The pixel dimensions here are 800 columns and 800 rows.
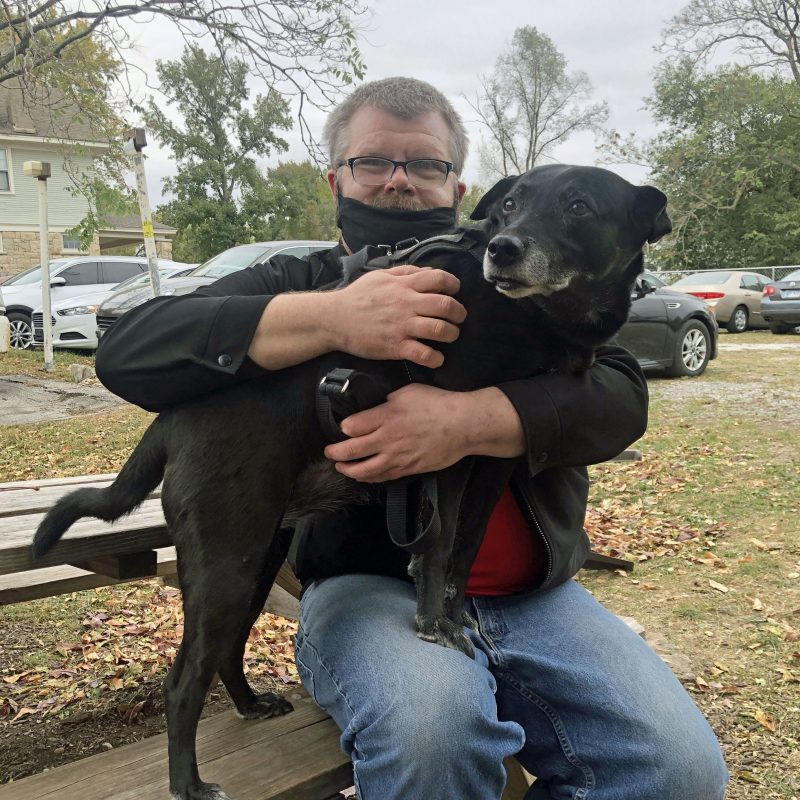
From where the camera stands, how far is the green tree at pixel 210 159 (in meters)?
28.2

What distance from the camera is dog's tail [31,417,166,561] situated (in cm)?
166

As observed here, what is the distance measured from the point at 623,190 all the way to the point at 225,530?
1.27 meters

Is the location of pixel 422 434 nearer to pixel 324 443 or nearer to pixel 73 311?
pixel 324 443

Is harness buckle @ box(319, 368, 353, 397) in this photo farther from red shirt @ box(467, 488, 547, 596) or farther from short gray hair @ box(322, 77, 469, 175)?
short gray hair @ box(322, 77, 469, 175)

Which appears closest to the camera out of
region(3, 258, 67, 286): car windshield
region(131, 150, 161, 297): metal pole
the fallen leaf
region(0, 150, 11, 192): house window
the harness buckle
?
the harness buckle

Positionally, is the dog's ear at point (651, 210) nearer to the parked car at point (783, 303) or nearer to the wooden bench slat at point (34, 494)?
the wooden bench slat at point (34, 494)

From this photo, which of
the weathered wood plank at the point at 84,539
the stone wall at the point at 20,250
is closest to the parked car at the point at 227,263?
the weathered wood plank at the point at 84,539

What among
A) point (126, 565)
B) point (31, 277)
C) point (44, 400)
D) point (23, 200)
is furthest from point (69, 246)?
point (126, 565)

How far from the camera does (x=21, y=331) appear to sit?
41.5ft

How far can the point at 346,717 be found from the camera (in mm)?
1619

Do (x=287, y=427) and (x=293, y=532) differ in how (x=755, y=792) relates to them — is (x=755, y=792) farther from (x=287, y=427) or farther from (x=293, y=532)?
(x=287, y=427)

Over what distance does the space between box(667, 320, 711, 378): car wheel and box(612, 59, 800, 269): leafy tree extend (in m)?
17.4

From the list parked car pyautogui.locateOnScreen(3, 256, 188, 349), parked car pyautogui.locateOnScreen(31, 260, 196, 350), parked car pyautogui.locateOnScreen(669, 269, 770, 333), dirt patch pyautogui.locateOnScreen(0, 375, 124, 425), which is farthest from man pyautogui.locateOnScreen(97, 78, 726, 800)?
parked car pyautogui.locateOnScreen(669, 269, 770, 333)

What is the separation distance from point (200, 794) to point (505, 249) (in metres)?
1.33
